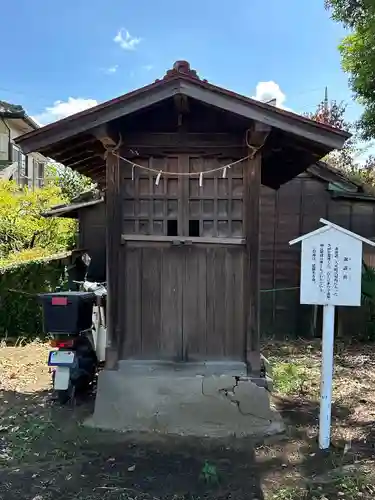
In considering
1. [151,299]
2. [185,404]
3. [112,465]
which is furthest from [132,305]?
[112,465]

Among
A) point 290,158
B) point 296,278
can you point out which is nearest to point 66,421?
point 290,158

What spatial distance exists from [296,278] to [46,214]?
232 inches

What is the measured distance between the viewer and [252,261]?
5.58 m

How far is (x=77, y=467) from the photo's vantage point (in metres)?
4.51

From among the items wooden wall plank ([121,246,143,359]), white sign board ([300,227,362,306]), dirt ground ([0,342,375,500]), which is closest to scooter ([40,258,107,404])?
dirt ground ([0,342,375,500])

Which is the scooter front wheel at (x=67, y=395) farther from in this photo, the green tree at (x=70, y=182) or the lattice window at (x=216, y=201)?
the green tree at (x=70, y=182)

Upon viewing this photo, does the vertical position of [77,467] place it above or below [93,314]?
below

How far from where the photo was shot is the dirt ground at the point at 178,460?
4.07 m

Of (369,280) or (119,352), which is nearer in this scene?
(119,352)

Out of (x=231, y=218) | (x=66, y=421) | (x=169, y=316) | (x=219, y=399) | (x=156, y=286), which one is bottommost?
(x=66, y=421)

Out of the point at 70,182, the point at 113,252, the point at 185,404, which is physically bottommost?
the point at 185,404

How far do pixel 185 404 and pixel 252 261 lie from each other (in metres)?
1.80

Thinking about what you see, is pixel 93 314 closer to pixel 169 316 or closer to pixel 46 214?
pixel 169 316

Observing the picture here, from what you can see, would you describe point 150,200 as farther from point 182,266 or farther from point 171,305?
point 171,305
